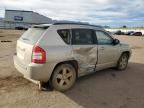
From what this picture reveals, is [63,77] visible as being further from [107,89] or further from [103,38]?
[103,38]

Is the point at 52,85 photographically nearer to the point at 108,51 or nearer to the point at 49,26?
the point at 49,26

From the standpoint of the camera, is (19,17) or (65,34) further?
(19,17)

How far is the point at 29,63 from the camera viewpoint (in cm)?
417

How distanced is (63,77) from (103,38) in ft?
6.94

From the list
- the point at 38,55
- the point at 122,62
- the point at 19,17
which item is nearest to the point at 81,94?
the point at 38,55

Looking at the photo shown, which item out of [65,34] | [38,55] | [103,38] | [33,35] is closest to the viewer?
[38,55]

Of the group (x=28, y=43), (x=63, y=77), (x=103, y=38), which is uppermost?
(x=103, y=38)

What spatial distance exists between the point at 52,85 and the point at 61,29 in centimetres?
149

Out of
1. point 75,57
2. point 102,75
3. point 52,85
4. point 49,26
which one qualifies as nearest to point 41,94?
point 52,85

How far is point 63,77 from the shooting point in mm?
4664

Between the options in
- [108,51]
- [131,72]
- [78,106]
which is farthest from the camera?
[131,72]

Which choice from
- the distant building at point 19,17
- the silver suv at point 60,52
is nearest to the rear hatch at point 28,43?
the silver suv at point 60,52

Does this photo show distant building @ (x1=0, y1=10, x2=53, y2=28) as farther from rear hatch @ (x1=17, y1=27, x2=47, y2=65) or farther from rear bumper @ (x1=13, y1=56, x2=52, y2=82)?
rear bumper @ (x1=13, y1=56, x2=52, y2=82)

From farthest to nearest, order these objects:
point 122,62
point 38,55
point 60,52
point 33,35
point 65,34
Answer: point 122,62 < point 65,34 < point 33,35 < point 60,52 < point 38,55
